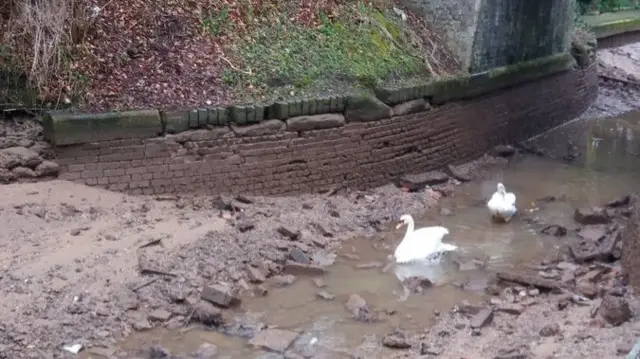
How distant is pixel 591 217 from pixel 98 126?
5.68 metres

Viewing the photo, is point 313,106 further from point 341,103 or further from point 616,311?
point 616,311

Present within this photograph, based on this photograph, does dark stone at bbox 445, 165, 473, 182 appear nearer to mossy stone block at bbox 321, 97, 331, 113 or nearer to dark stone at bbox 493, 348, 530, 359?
mossy stone block at bbox 321, 97, 331, 113

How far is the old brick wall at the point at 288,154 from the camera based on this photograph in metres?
8.58

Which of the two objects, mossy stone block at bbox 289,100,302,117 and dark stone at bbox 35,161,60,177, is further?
mossy stone block at bbox 289,100,302,117

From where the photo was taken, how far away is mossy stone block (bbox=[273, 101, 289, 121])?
945 centimetres

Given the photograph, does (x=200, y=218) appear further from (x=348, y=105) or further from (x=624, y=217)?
(x=624, y=217)

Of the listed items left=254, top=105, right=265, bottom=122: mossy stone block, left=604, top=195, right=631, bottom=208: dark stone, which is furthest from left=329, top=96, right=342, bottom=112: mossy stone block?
left=604, top=195, right=631, bottom=208: dark stone

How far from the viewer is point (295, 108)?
31.6 ft

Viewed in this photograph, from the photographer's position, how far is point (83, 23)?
29.8 feet

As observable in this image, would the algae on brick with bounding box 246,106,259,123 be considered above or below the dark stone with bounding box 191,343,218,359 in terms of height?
above

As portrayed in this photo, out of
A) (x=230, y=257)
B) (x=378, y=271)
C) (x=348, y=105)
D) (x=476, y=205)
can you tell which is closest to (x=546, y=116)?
(x=476, y=205)

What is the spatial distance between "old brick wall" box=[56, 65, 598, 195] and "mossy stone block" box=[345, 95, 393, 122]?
89 millimetres

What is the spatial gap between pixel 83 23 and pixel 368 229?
3901 mm

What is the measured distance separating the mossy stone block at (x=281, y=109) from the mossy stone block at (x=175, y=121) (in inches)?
42.8
